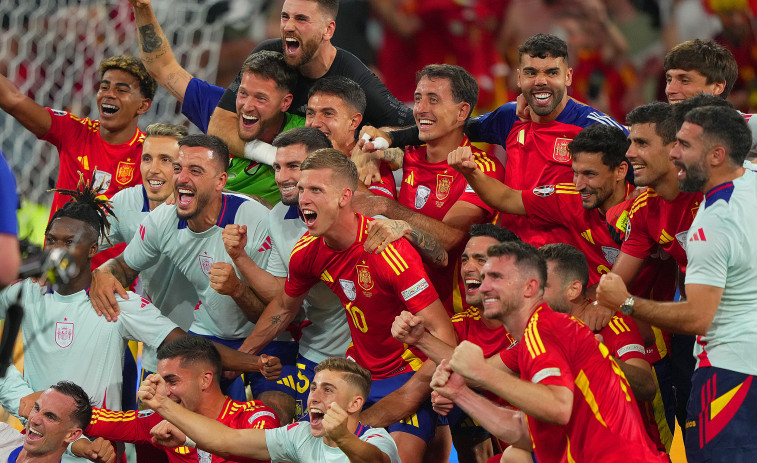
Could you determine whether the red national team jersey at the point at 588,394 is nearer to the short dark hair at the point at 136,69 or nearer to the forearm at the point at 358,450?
the forearm at the point at 358,450

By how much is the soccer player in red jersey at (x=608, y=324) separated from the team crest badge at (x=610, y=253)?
1.83 ft

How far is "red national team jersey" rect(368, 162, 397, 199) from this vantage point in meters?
5.92

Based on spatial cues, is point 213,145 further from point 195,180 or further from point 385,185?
point 385,185

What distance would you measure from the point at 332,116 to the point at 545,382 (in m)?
2.72

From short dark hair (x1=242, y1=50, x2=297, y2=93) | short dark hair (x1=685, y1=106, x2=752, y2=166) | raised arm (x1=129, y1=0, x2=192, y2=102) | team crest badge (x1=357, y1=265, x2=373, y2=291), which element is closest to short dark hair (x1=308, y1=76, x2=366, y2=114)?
short dark hair (x1=242, y1=50, x2=297, y2=93)

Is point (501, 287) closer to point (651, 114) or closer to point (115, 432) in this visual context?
point (651, 114)

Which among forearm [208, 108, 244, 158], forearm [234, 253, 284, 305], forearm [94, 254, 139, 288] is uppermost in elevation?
forearm [208, 108, 244, 158]

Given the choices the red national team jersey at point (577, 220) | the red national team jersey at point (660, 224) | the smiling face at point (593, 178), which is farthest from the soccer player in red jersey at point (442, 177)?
the red national team jersey at point (660, 224)

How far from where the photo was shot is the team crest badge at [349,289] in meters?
5.21

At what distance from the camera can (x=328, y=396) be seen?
4734 millimetres

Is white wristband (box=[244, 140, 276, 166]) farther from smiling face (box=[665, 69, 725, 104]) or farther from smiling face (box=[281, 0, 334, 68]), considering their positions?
smiling face (box=[665, 69, 725, 104])

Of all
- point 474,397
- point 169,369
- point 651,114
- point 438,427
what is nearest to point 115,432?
point 169,369

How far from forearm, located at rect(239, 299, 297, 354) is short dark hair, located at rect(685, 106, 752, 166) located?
8.16ft

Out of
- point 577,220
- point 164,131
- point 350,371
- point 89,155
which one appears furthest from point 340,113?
point 89,155
